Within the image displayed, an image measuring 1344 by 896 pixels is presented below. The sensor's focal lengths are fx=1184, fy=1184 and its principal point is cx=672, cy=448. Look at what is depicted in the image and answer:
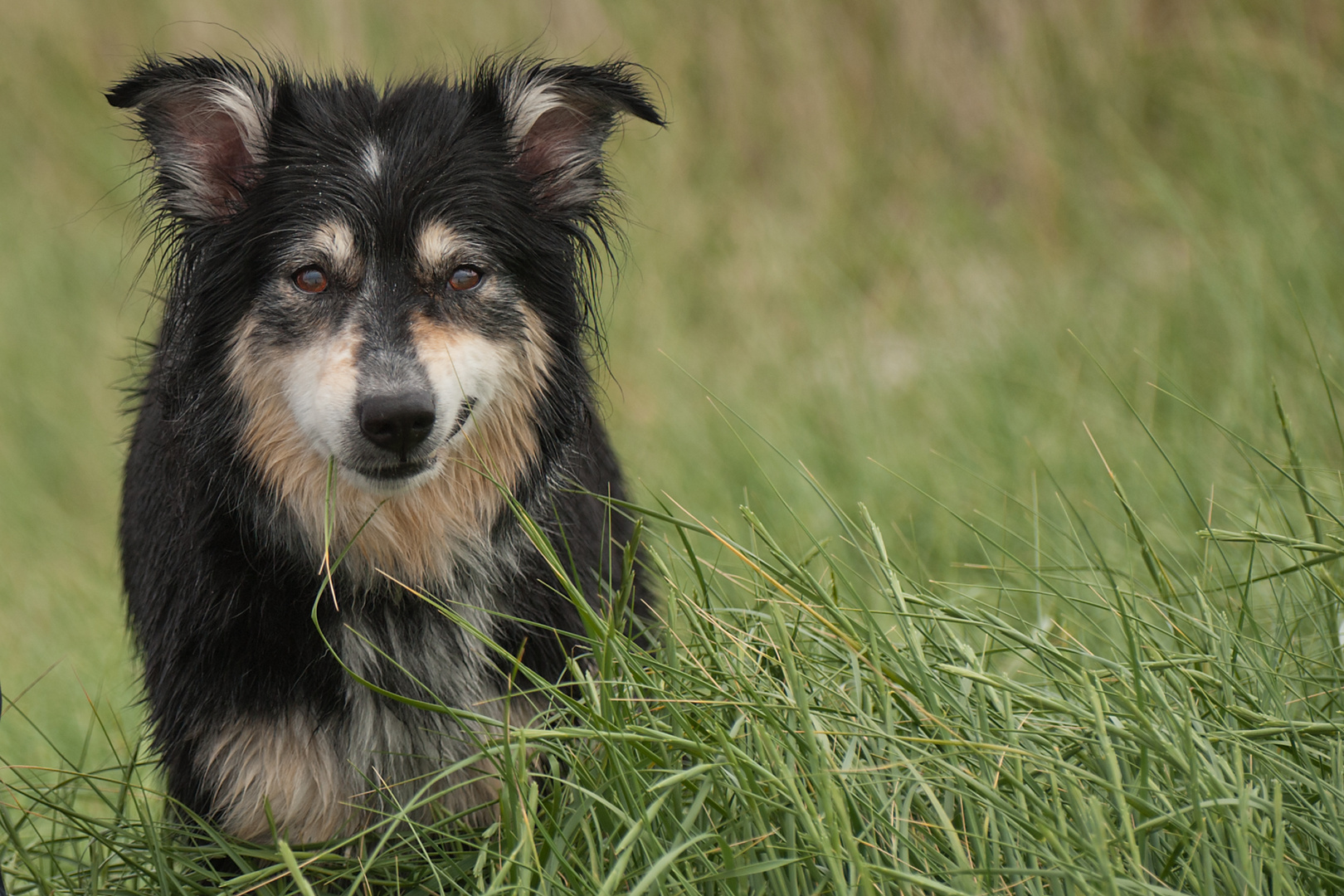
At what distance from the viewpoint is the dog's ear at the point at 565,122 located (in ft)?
9.23

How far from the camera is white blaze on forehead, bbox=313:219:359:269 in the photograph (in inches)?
101

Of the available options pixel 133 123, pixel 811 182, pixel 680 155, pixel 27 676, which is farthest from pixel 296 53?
pixel 133 123

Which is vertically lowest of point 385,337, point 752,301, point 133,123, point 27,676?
point 27,676

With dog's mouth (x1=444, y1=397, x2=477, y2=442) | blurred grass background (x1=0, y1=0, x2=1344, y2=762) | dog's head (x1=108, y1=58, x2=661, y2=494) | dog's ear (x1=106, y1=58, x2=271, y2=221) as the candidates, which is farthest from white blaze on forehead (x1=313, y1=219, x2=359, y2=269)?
blurred grass background (x1=0, y1=0, x2=1344, y2=762)

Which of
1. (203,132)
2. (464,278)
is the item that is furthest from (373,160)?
(203,132)

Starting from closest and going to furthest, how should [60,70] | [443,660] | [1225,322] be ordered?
1. [443,660]
2. [1225,322]
3. [60,70]

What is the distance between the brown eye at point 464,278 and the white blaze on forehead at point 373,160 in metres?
0.27

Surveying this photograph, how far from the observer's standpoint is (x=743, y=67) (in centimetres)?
791

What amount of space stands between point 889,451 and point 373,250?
3.13 metres

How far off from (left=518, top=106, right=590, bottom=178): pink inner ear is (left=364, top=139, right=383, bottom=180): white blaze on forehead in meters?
0.39

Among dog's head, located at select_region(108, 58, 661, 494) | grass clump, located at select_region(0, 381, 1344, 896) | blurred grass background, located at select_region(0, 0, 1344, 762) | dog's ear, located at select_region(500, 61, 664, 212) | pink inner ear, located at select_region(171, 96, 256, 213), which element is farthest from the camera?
blurred grass background, located at select_region(0, 0, 1344, 762)

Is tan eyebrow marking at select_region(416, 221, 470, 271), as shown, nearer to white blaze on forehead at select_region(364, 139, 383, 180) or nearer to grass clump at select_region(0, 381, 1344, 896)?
white blaze on forehead at select_region(364, 139, 383, 180)

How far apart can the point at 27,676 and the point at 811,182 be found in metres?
5.20

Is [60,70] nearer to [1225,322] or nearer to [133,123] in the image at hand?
[133,123]
